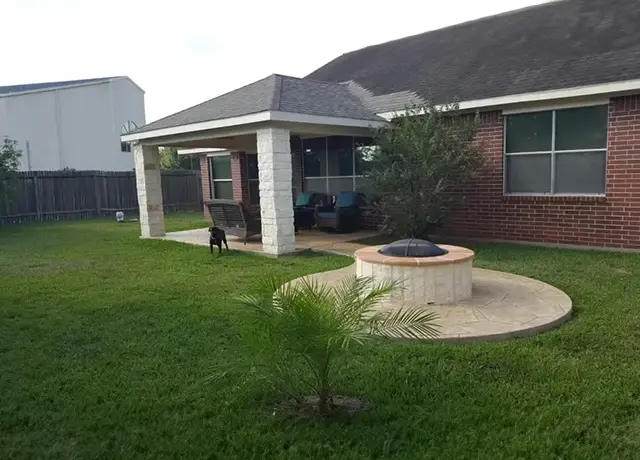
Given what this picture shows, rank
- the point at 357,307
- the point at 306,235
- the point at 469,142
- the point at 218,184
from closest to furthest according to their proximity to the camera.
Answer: the point at 357,307
the point at 469,142
the point at 306,235
the point at 218,184

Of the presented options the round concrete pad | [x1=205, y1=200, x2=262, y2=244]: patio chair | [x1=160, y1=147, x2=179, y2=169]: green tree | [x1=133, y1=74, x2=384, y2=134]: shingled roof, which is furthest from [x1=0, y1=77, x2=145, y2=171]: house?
the round concrete pad

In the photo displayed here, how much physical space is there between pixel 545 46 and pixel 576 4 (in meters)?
2.52

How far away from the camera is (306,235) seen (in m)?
11.5

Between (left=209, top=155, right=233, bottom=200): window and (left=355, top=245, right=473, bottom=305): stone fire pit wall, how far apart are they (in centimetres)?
1251

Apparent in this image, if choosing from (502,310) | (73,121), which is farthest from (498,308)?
(73,121)

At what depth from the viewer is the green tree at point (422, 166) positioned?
8625mm

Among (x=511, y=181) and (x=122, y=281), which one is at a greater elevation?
(x=511, y=181)

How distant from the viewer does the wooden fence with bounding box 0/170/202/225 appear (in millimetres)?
17250

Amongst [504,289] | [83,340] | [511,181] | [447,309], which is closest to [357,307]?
[447,309]

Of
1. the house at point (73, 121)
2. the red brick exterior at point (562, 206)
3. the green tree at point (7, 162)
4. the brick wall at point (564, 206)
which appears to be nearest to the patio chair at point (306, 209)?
the red brick exterior at point (562, 206)

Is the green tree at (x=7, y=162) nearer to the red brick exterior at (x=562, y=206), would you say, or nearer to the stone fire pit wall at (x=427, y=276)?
the red brick exterior at (x=562, y=206)

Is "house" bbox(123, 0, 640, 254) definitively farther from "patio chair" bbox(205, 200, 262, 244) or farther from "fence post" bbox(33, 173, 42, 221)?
"fence post" bbox(33, 173, 42, 221)

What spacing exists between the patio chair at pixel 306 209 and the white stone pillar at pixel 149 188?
3.41 meters

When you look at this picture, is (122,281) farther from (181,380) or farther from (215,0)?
(215,0)
